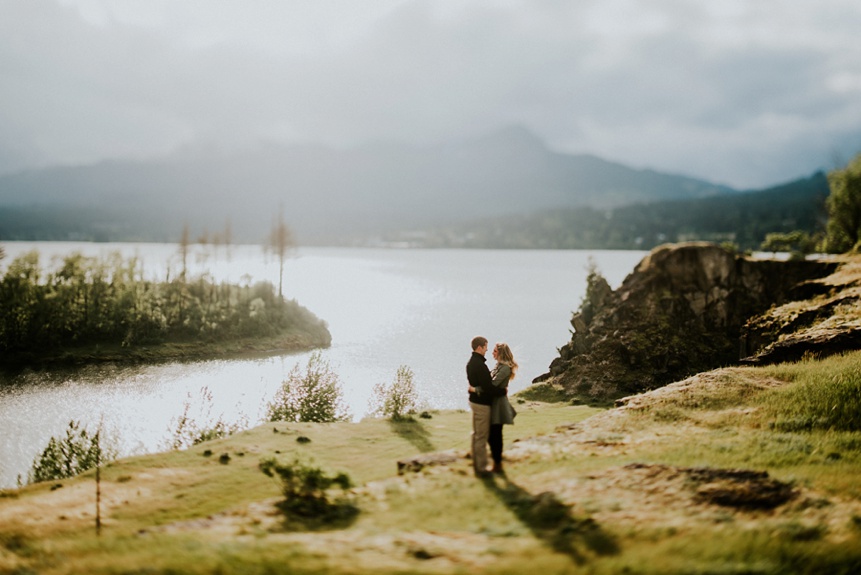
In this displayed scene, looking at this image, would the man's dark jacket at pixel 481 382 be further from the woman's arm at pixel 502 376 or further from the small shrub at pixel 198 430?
the small shrub at pixel 198 430

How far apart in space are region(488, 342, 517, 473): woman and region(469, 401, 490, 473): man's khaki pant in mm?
217

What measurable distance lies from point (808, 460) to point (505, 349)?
8.47m

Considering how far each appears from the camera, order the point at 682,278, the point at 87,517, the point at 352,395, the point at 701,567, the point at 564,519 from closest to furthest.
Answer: the point at 701,567 → the point at 564,519 → the point at 87,517 → the point at 682,278 → the point at 352,395

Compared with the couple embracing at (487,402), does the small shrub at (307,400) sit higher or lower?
lower

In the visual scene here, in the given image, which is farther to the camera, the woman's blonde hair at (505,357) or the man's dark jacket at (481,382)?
the woman's blonde hair at (505,357)

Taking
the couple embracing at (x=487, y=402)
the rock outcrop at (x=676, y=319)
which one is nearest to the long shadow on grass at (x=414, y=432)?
the couple embracing at (x=487, y=402)

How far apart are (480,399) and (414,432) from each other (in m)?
10.0

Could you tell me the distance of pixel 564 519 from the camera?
11.1 m

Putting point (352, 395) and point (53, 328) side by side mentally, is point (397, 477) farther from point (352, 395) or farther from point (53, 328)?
point (53, 328)

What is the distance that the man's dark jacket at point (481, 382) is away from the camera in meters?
15.4

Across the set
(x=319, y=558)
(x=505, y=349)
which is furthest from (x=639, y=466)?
(x=319, y=558)

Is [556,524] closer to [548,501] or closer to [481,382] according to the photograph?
[548,501]

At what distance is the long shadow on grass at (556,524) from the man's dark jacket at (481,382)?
2.61 m

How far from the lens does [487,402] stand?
51.7 feet
